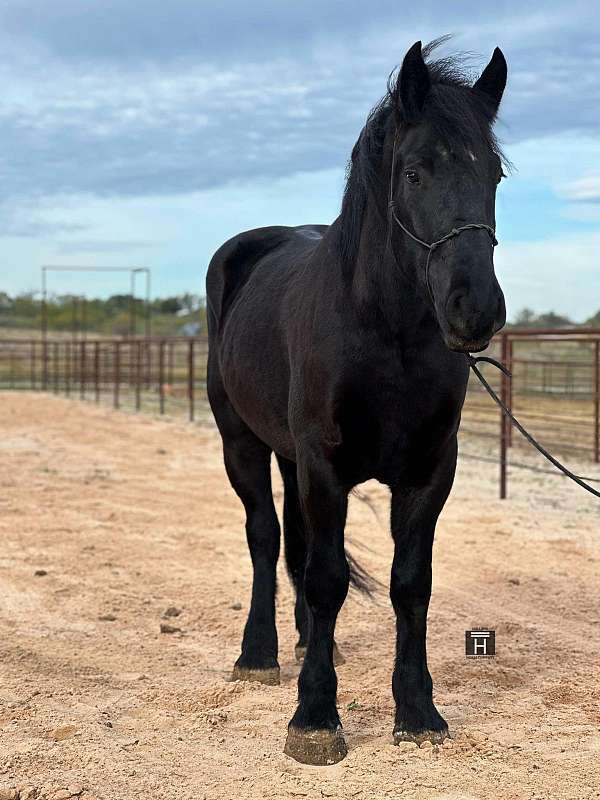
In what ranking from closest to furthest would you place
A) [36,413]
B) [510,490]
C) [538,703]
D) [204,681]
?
1. [538,703]
2. [204,681]
3. [510,490]
4. [36,413]

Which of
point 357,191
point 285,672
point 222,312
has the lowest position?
point 285,672

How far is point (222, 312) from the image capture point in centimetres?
446

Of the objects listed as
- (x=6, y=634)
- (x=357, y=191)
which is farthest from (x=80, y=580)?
(x=357, y=191)

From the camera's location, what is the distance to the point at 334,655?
12.2ft

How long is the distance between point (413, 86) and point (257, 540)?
2.14 metres

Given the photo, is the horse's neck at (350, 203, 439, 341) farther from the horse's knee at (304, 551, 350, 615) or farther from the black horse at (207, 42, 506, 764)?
the horse's knee at (304, 551, 350, 615)

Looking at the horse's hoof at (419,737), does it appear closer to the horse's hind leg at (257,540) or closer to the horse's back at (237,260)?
the horse's hind leg at (257,540)

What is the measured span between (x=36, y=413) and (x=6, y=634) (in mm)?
12614

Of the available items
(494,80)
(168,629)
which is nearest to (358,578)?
(168,629)

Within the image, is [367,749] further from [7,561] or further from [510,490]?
[510,490]

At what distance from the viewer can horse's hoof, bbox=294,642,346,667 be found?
3.71 metres

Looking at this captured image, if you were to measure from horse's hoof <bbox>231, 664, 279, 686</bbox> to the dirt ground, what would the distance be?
0.26 feet

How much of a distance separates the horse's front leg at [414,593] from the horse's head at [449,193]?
747 mm

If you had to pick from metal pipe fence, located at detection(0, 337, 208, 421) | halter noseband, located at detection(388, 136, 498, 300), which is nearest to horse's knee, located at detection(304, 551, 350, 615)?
halter noseband, located at detection(388, 136, 498, 300)
